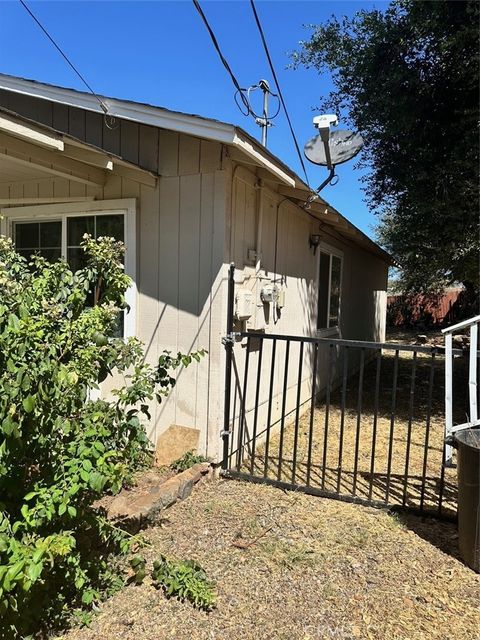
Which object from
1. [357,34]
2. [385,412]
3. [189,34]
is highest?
[357,34]

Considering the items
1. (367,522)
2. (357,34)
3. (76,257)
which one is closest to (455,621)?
(367,522)

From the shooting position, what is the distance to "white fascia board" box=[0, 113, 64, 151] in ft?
9.24

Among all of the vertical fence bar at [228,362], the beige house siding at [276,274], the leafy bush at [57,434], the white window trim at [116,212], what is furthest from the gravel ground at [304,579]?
the white window trim at [116,212]

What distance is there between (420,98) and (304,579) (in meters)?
5.68

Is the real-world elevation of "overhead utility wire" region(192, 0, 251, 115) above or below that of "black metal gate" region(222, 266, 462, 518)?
above

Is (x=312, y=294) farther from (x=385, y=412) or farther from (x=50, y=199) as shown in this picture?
(x=50, y=199)

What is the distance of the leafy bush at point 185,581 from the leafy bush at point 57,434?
26 cm

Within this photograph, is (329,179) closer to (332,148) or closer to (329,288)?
(332,148)

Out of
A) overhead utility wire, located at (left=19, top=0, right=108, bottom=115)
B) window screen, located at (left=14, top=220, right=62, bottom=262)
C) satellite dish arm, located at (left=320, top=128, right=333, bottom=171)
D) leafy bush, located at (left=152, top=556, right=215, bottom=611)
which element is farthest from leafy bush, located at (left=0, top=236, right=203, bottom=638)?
satellite dish arm, located at (left=320, top=128, right=333, bottom=171)

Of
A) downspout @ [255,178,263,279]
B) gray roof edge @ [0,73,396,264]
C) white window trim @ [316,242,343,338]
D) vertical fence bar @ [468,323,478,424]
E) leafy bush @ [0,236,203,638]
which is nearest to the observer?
leafy bush @ [0,236,203,638]

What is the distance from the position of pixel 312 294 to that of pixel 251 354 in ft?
7.57

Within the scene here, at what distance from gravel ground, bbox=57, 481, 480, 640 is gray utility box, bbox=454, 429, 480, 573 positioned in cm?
11

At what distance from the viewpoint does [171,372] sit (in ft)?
12.9

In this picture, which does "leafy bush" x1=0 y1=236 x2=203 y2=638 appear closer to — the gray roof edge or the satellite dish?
the gray roof edge
